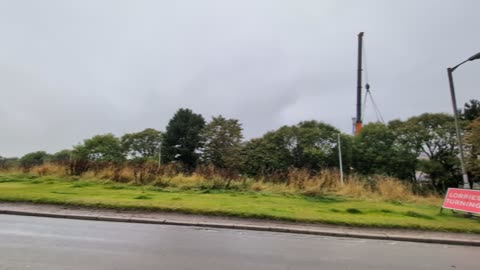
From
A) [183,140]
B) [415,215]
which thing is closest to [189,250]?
[415,215]

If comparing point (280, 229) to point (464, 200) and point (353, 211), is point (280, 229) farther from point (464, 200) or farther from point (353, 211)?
point (464, 200)

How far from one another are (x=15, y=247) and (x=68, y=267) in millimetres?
1797

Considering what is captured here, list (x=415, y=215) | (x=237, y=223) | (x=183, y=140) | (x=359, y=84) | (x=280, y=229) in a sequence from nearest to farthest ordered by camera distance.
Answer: (x=280, y=229)
(x=237, y=223)
(x=415, y=215)
(x=359, y=84)
(x=183, y=140)

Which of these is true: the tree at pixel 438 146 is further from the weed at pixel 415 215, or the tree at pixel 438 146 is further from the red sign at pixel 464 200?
the weed at pixel 415 215

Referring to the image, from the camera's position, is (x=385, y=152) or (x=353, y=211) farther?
(x=385, y=152)

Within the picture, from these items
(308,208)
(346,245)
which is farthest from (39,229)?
(308,208)

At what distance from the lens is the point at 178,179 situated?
16.6m

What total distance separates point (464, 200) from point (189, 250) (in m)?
11.4

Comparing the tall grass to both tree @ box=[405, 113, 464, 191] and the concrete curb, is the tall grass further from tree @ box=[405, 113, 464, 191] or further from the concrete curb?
tree @ box=[405, 113, 464, 191]

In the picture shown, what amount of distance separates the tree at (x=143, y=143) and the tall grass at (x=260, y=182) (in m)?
34.9

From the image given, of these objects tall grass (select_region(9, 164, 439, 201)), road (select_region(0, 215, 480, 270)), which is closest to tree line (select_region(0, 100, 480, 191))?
tall grass (select_region(9, 164, 439, 201))

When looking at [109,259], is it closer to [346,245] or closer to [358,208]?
[346,245]

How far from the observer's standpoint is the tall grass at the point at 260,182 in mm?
16203

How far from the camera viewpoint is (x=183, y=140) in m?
50.0
